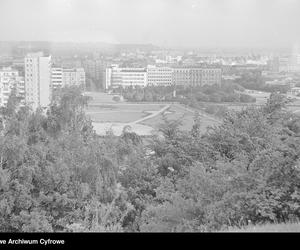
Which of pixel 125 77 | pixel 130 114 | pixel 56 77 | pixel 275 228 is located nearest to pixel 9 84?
pixel 56 77

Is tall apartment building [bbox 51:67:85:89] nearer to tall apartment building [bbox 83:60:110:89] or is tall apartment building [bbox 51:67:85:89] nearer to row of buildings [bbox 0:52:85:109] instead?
row of buildings [bbox 0:52:85:109]

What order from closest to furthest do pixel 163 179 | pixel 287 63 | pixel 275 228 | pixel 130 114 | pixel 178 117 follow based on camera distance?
pixel 275 228 < pixel 163 179 < pixel 178 117 < pixel 130 114 < pixel 287 63

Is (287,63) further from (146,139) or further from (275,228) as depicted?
(275,228)

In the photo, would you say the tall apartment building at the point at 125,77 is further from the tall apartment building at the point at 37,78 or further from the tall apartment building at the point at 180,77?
the tall apartment building at the point at 37,78

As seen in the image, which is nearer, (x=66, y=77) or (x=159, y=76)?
(x=159, y=76)

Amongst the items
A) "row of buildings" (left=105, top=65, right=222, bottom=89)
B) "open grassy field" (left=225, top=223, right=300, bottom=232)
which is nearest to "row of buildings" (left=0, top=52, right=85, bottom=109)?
"row of buildings" (left=105, top=65, right=222, bottom=89)

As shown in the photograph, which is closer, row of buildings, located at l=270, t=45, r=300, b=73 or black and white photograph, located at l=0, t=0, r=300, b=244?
black and white photograph, located at l=0, t=0, r=300, b=244
